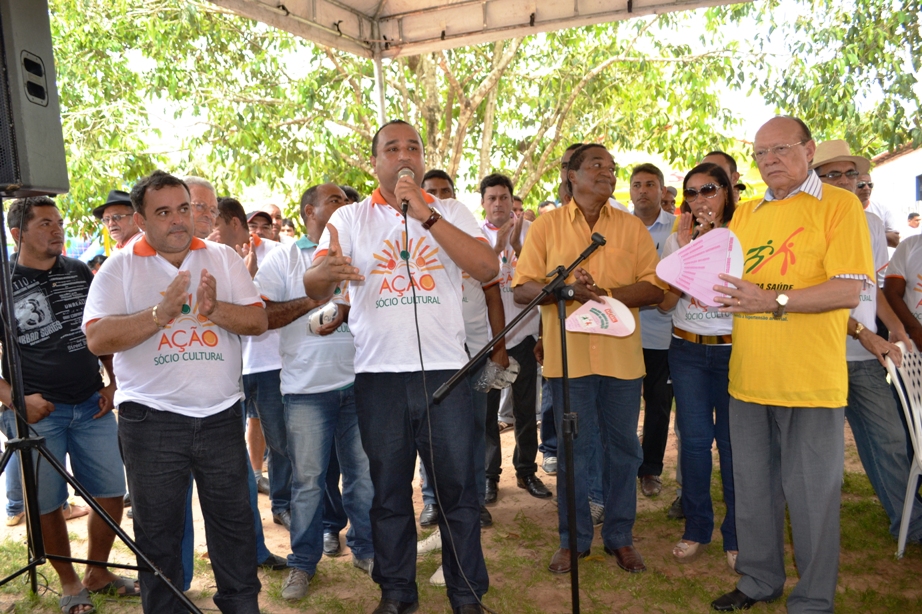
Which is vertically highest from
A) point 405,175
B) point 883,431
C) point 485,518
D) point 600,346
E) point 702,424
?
point 405,175

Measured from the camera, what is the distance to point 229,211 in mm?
4980

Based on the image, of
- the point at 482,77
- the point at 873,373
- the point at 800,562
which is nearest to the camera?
the point at 800,562

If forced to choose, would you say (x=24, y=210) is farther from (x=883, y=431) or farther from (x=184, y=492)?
(x=883, y=431)

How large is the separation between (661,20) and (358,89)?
4573 millimetres

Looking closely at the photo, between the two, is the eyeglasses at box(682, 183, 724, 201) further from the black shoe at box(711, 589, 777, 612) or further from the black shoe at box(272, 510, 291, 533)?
the black shoe at box(272, 510, 291, 533)

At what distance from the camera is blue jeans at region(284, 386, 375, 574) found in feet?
13.3

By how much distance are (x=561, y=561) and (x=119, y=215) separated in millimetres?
3819

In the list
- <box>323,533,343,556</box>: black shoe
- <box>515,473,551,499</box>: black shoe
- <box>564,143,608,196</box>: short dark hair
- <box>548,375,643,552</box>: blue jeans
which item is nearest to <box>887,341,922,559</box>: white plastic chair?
<box>548,375,643,552</box>: blue jeans

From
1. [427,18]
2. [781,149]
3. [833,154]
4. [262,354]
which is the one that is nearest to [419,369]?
[262,354]

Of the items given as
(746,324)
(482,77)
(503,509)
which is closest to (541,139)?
(482,77)

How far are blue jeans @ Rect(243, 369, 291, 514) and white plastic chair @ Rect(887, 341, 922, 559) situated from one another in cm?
360

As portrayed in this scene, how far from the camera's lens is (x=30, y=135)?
3.06 meters

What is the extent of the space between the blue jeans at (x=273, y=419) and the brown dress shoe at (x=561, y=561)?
1.78m

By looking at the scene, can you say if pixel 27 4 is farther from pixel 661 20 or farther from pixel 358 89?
pixel 661 20
